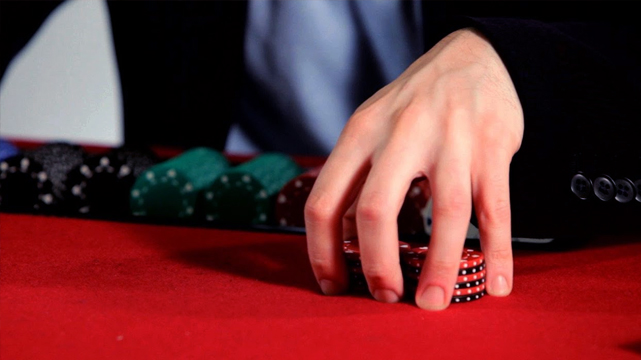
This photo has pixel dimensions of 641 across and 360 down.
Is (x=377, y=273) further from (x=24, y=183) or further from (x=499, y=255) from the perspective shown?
(x=24, y=183)

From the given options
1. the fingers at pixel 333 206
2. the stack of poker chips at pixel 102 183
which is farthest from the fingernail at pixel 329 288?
the stack of poker chips at pixel 102 183

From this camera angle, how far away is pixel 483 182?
36.4 inches

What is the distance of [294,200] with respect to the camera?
183cm

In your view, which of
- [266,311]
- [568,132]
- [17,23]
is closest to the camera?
[266,311]

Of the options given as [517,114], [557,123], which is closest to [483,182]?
[517,114]

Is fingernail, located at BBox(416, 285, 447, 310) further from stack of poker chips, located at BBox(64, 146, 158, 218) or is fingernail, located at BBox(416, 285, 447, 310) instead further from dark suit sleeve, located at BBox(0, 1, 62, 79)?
dark suit sleeve, located at BBox(0, 1, 62, 79)

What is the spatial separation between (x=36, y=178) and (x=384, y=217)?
1.51 meters

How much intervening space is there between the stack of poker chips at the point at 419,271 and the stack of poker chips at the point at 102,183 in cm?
121

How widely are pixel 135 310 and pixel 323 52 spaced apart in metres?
2.72

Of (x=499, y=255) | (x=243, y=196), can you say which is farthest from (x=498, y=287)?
(x=243, y=196)

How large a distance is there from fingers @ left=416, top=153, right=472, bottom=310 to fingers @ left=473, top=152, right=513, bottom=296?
0.04 meters

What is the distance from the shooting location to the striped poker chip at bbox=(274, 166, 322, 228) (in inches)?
71.4

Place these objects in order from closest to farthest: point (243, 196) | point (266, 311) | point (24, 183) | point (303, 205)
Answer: point (266, 311) < point (303, 205) < point (243, 196) < point (24, 183)

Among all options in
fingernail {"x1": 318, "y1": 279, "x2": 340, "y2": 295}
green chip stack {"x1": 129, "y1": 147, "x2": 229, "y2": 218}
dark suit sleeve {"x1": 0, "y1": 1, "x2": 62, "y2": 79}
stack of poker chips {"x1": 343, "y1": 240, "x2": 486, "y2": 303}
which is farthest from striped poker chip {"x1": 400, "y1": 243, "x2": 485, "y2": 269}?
dark suit sleeve {"x1": 0, "y1": 1, "x2": 62, "y2": 79}
